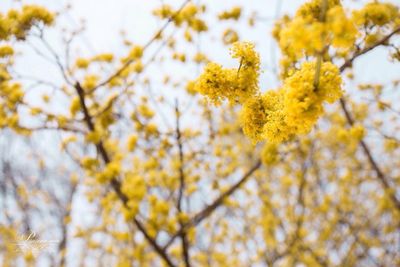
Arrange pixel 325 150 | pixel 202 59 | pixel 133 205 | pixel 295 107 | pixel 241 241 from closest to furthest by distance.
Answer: pixel 295 107, pixel 133 205, pixel 202 59, pixel 241 241, pixel 325 150

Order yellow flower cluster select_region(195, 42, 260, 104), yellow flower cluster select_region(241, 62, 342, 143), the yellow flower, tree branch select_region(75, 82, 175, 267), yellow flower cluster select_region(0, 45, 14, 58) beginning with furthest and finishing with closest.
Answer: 1. the yellow flower
2. yellow flower cluster select_region(0, 45, 14, 58)
3. tree branch select_region(75, 82, 175, 267)
4. yellow flower cluster select_region(195, 42, 260, 104)
5. yellow flower cluster select_region(241, 62, 342, 143)

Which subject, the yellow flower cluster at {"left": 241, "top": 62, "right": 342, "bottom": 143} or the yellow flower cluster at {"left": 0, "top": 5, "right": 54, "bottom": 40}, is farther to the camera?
the yellow flower cluster at {"left": 0, "top": 5, "right": 54, "bottom": 40}

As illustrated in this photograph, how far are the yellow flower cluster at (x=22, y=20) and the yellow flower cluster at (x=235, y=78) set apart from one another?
3.37m

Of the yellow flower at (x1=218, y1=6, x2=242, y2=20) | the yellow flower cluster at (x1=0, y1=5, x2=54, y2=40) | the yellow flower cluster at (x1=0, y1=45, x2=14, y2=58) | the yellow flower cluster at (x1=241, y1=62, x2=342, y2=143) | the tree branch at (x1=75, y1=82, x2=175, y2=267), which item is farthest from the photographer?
the yellow flower at (x1=218, y1=6, x2=242, y2=20)

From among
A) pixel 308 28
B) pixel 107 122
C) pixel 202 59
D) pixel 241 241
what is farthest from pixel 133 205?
pixel 241 241

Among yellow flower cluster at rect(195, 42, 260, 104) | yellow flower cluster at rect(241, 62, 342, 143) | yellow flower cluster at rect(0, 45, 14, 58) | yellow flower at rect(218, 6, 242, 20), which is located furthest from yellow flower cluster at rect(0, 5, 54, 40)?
yellow flower cluster at rect(241, 62, 342, 143)

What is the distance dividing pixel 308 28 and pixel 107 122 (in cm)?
481

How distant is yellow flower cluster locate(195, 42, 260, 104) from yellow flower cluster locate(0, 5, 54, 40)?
11.1 feet

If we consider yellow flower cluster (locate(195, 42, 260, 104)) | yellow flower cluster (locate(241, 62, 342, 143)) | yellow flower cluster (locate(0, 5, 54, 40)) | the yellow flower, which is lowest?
yellow flower cluster (locate(241, 62, 342, 143))

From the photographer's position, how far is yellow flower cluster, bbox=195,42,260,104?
2.50 metres

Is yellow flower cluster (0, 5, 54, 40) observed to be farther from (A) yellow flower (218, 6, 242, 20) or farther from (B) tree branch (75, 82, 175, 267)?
(A) yellow flower (218, 6, 242, 20)

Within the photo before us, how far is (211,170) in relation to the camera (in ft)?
24.8

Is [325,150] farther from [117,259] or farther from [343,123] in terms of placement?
[117,259]

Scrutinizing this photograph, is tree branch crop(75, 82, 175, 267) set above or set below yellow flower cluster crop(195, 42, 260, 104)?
above
